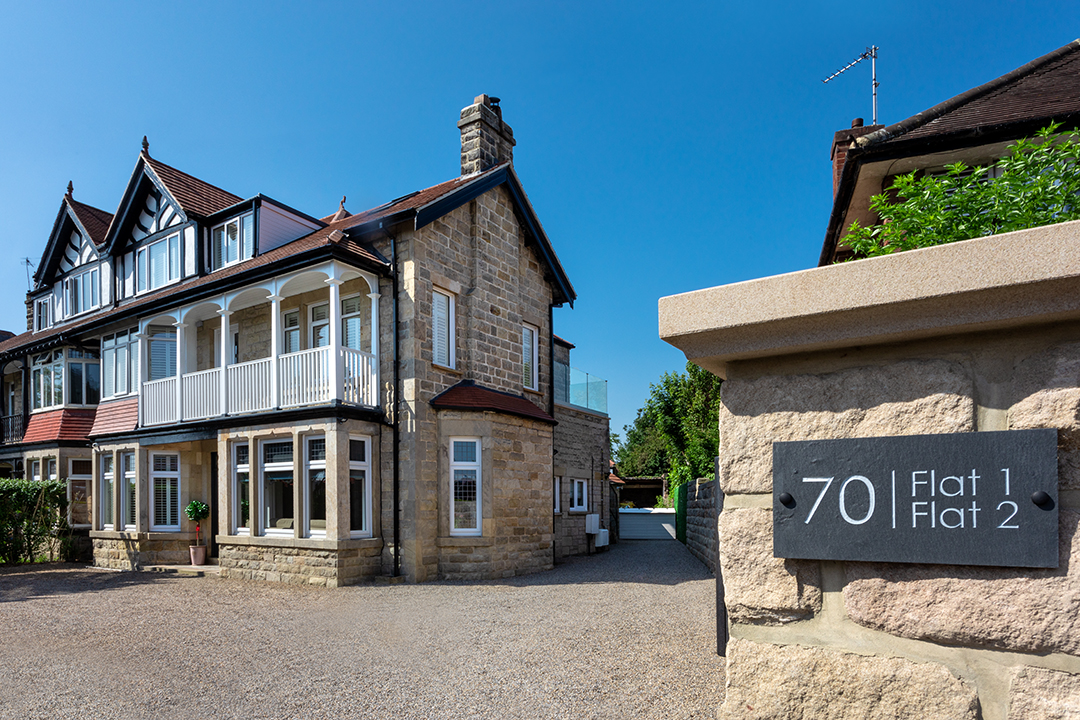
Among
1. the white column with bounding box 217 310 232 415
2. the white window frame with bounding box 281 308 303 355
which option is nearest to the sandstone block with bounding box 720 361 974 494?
the white column with bounding box 217 310 232 415

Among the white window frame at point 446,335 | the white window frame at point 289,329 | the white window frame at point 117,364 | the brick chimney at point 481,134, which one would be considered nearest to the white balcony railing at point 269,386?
the white window frame at point 289,329

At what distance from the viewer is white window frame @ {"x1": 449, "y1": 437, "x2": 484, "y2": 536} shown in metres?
14.1

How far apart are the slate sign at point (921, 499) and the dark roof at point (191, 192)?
18.4 meters

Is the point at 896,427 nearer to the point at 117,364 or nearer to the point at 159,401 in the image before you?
the point at 159,401

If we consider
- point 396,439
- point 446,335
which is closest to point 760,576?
point 396,439

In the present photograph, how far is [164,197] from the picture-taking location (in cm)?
1869

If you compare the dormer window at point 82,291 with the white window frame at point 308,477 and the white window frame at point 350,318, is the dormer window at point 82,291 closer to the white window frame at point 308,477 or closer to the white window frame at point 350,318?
the white window frame at point 350,318

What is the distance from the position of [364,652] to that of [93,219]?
20845 millimetres

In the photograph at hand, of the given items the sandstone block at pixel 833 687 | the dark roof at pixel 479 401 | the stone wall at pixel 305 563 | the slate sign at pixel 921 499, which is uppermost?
the dark roof at pixel 479 401

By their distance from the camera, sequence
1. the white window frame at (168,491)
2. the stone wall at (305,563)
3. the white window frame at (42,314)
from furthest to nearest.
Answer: the white window frame at (42,314) → the white window frame at (168,491) → the stone wall at (305,563)

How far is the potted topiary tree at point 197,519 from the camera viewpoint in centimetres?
1575

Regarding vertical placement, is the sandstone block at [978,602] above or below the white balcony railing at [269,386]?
below

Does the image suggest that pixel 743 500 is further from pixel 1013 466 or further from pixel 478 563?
pixel 478 563

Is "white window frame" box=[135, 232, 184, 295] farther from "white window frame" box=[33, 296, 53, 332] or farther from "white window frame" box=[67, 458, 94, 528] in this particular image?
"white window frame" box=[33, 296, 53, 332]
